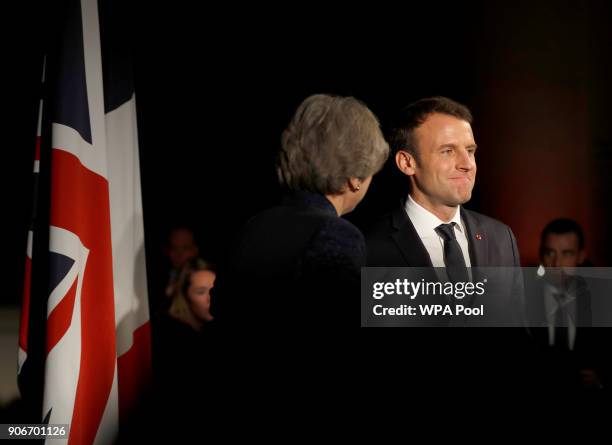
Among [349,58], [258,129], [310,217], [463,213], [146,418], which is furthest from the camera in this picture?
[258,129]

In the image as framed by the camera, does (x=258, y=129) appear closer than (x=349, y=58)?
No

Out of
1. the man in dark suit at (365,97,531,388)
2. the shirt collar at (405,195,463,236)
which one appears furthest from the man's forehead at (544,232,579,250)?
the shirt collar at (405,195,463,236)

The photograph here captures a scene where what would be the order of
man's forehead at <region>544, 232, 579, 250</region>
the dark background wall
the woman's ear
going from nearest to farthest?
the woman's ear → man's forehead at <region>544, 232, 579, 250</region> → the dark background wall

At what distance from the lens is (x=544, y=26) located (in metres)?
2.45

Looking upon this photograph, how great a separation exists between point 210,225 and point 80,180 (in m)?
1.60

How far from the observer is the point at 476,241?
1.51 metres

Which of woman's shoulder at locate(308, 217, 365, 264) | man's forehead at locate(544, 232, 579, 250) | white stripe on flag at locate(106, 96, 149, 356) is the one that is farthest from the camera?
man's forehead at locate(544, 232, 579, 250)

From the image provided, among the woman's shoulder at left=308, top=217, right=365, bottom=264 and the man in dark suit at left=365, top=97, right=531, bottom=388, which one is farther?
the man in dark suit at left=365, top=97, right=531, bottom=388

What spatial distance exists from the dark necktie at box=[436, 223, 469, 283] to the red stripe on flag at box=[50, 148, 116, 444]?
91 cm

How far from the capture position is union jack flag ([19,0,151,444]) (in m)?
1.63

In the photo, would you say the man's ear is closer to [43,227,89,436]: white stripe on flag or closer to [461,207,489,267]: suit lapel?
[461,207,489,267]: suit lapel

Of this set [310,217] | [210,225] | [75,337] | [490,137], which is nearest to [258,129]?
[210,225]

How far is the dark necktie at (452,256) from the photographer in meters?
1.47

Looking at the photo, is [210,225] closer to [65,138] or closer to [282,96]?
[282,96]
